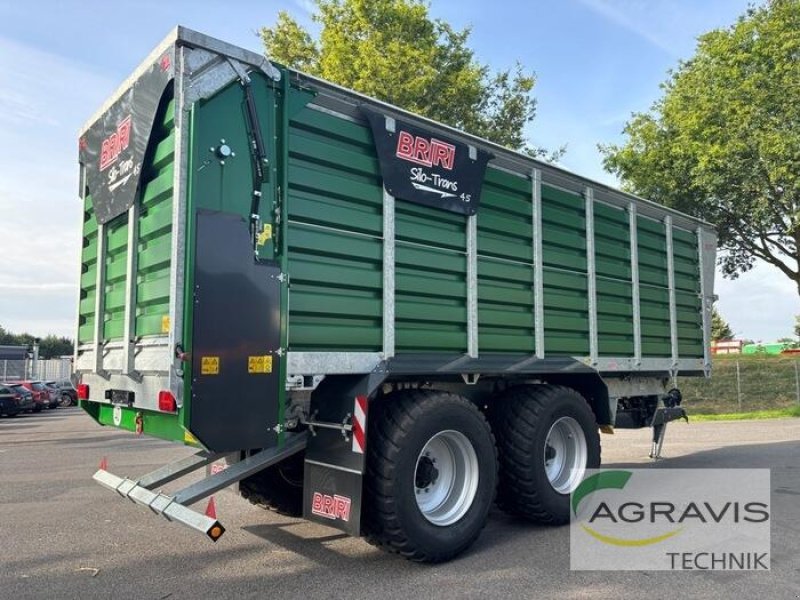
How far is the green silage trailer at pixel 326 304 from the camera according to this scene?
404cm

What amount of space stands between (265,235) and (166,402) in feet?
3.92

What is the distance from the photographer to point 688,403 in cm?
2095

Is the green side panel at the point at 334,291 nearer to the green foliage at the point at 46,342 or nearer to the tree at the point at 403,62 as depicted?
the tree at the point at 403,62

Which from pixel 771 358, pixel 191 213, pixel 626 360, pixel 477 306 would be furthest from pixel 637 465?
pixel 771 358

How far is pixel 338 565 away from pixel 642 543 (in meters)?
2.44

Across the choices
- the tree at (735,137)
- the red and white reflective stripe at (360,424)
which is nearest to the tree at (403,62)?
the tree at (735,137)

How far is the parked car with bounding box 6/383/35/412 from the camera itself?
22.9 m

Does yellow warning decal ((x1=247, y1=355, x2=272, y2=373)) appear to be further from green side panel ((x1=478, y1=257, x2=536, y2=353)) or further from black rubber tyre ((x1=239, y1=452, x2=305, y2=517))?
green side panel ((x1=478, y1=257, x2=536, y2=353))

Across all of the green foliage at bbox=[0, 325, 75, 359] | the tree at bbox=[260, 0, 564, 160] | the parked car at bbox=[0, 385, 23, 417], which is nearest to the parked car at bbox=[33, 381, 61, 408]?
the parked car at bbox=[0, 385, 23, 417]

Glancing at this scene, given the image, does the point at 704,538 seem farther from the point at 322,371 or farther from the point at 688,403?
the point at 688,403

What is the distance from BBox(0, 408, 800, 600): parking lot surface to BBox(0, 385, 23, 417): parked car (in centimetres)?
1730

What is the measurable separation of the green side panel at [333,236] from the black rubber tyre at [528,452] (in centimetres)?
164

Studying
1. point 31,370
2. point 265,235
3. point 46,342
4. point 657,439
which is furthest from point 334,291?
point 46,342

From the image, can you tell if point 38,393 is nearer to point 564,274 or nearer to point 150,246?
point 150,246
